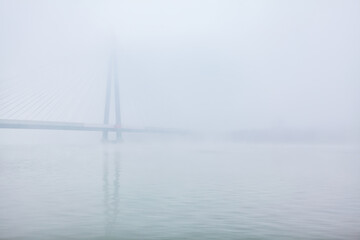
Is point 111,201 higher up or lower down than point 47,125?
lower down

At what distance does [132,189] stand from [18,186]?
409cm

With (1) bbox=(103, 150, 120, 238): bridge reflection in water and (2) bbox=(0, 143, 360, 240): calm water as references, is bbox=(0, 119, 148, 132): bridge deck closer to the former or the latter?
(1) bbox=(103, 150, 120, 238): bridge reflection in water

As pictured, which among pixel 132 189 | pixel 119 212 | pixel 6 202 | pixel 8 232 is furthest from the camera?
pixel 132 189

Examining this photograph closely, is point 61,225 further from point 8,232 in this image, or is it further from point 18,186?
point 18,186

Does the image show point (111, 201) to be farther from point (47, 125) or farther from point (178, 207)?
point (47, 125)

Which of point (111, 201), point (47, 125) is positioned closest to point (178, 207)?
point (111, 201)

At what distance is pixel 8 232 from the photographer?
33.4 feet

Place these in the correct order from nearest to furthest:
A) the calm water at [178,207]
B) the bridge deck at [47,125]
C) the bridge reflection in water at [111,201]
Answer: the calm water at [178,207]
the bridge reflection in water at [111,201]
the bridge deck at [47,125]

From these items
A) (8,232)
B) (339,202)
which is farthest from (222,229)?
(339,202)

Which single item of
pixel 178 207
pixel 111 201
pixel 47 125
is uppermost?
pixel 47 125

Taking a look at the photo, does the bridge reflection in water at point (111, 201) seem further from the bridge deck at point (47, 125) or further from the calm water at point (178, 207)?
the bridge deck at point (47, 125)

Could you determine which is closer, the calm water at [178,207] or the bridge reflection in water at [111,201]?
the calm water at [178,207]

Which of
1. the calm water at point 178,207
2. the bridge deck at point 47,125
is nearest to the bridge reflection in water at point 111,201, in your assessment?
the calm water at point 178,207

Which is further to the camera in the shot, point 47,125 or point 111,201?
point 47,125
